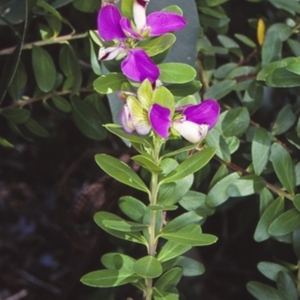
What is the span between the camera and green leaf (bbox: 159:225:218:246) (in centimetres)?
51

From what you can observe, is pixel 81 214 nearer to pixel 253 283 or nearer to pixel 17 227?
pixel 253 283

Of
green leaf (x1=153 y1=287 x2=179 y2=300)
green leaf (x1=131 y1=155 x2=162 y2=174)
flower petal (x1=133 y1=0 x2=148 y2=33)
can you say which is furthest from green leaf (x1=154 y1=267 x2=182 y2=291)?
flower petal (x1=133 y1=0 x2=148 y2=33)

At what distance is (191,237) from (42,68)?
0.32 metres

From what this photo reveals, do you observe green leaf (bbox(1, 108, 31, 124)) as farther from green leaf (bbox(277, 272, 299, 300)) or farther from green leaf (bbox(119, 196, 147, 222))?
green leaf (bbox(277, 272, 299, 300))

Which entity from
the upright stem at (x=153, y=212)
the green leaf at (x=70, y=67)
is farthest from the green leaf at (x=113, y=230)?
the green leaf at (x=70, y=67)

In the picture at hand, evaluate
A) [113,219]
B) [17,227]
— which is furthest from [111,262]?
[17,227]

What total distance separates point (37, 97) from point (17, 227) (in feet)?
1.81

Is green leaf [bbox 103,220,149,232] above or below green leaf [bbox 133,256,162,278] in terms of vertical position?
above

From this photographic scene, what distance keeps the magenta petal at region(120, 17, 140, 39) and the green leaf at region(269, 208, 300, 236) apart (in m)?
0.22

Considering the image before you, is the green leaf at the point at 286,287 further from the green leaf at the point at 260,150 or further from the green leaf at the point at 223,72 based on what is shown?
the green leaf at the point at 223,72

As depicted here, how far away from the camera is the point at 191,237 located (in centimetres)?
52

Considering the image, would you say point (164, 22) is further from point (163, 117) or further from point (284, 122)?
point (284, 122)

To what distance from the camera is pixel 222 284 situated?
3.88 ft

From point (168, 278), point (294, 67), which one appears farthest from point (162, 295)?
point (294, 67)
